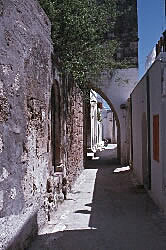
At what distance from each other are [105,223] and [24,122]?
2350 mm

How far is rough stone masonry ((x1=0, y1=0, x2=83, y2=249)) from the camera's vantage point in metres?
3.16

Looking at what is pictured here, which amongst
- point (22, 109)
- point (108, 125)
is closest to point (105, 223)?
point (22, 109)

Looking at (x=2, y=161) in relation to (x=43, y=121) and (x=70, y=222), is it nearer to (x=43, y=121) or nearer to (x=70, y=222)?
(x=43, y=121)

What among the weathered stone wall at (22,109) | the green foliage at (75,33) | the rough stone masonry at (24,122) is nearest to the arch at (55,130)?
the green foliage at (75,33)

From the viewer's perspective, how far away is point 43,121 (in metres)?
4.77

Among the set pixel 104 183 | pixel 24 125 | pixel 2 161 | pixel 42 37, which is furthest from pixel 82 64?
pixel 2 161

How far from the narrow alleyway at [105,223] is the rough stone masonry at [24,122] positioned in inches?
11.7

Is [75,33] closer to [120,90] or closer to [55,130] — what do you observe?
[55,130]

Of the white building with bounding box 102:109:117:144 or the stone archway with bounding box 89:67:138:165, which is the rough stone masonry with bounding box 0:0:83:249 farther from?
the white building with bounding box 102:109:117:144

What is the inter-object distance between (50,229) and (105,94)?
9.59 meters

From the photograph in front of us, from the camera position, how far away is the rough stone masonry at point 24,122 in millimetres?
3164

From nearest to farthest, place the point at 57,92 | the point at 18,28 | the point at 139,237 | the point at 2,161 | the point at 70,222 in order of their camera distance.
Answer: the point at 2,161
the point at 18,28
the point at 139,237
the point at 70,222
the point at 57,92

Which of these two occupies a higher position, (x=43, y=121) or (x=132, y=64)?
(x=132, y=64)

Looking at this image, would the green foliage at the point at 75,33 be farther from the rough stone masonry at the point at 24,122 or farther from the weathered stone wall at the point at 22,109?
the weathered stone wall at the point at 22,109
